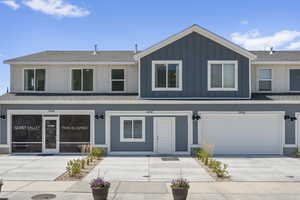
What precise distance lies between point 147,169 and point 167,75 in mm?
7380

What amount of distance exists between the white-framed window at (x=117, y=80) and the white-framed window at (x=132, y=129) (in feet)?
9.89

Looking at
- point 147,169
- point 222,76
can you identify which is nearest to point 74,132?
point 147,169

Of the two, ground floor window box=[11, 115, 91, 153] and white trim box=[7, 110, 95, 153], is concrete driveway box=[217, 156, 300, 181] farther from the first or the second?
ground floor window box=[11, 115, 91, 153]

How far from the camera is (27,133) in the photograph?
2122cm

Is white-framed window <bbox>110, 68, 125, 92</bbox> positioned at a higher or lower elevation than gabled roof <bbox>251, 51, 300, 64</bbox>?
lower

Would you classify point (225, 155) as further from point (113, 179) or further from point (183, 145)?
point (113, 179)

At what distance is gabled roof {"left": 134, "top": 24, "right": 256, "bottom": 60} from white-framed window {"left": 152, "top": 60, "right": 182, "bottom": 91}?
0.93 m

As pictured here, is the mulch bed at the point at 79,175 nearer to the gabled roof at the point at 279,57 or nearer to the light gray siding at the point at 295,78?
the gabled roof at the point at 279,57

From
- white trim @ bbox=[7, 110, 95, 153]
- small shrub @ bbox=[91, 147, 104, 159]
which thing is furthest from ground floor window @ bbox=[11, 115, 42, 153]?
small shrub @ bbox=[91, 147, 104, 159]

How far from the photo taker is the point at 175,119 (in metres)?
20.8

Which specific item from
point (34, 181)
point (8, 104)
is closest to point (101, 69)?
point (8, 104)

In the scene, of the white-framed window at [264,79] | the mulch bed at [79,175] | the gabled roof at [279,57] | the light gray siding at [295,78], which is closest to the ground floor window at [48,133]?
the mulch bed at [79,175]

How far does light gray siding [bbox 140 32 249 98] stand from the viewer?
69.3 feet

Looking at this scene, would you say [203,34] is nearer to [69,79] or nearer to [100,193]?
[69,79]
